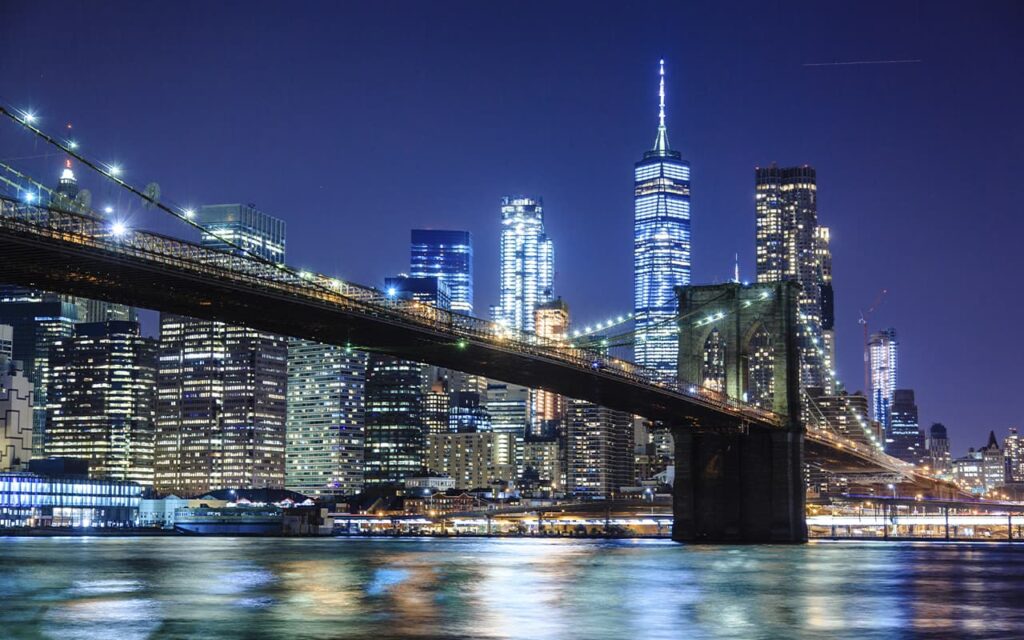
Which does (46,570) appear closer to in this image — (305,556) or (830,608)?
(305,556)

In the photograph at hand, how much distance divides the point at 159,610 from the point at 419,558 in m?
32.7

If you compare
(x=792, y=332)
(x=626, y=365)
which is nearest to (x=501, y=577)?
(x=626, y=365)

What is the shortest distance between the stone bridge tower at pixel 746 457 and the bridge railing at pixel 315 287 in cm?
196

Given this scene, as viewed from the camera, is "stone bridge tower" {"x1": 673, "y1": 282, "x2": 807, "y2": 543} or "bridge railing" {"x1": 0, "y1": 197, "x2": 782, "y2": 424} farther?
"stone bridge tower" {"x1": 673, "y1": 282, "x2": 807, "y2": 543}

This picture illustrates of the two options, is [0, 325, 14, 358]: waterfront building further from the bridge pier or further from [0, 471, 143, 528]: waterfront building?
the bridge pier

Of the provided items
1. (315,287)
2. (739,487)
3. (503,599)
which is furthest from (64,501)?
(503,599)

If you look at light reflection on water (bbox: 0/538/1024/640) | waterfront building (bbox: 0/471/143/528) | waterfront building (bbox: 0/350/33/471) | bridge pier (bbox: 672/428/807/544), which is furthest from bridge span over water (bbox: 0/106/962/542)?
waterfront building (bbox: 0/350/33/471)

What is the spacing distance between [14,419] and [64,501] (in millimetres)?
14912

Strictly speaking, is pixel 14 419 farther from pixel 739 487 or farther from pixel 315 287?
pixel 315 287

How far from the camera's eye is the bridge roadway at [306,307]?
52406 mm

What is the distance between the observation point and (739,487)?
278 feet

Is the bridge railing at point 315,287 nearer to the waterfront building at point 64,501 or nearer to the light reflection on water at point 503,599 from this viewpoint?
the light reflection on water at point 503,599

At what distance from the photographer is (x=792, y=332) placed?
8906cm

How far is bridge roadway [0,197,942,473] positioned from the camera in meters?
52.4
